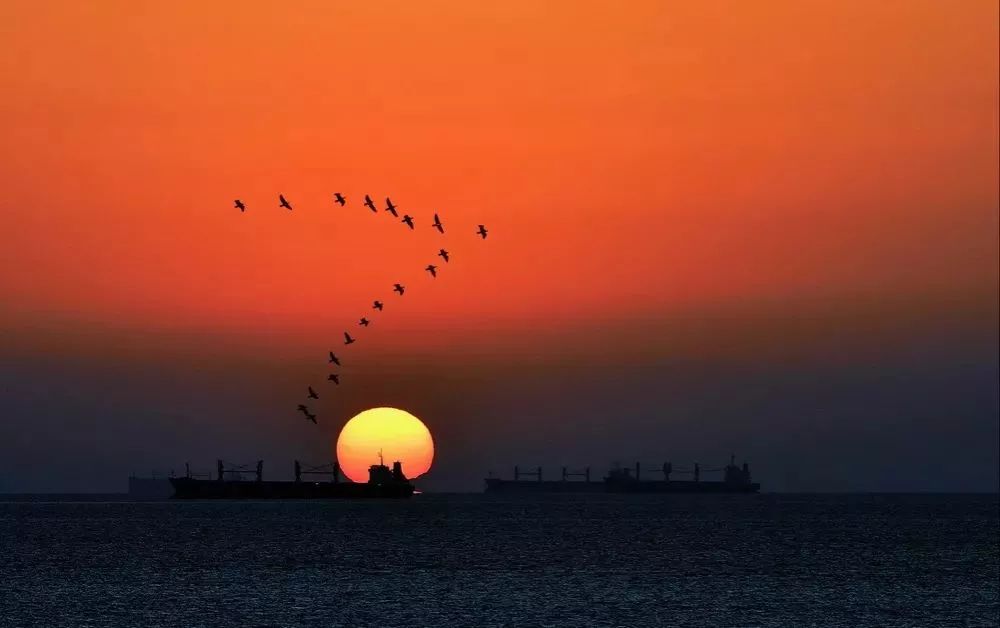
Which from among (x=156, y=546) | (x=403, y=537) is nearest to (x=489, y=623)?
(x=156, y=546)

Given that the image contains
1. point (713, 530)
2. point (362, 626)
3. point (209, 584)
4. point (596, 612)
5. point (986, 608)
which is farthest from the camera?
point (713, 530)

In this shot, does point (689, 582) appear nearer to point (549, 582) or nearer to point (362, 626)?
point (549, 582)

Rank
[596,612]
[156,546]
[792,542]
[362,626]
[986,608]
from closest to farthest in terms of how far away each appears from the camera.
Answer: [362,626], [596,612], [986,608], [156,546], [792,542]

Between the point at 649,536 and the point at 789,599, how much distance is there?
262 feet

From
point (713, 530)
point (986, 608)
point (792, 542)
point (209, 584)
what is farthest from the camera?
point (713, 530)

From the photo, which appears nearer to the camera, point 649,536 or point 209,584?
point 209,584

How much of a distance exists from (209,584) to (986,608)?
52.4 m

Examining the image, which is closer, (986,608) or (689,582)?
(986,608)

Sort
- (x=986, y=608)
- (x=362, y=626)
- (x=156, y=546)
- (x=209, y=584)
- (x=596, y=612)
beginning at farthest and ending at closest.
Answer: (x=156, y=546) → (x=209, y=584) → (x=986, y=608) → (x=596, y=612) → (x=362, y=626)

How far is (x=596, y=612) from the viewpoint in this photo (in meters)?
85.1

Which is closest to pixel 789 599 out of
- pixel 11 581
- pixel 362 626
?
pixel 362 626

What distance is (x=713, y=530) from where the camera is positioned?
645 ft

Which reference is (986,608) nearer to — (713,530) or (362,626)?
(362,626)

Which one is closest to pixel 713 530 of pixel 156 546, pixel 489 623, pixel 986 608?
pixel 156 546
